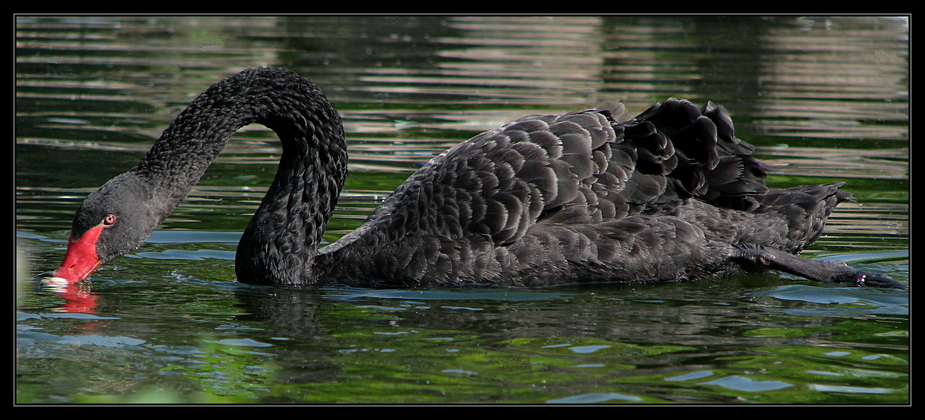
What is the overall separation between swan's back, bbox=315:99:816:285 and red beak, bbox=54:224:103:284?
138 cm

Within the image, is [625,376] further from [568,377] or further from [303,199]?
[303,199]

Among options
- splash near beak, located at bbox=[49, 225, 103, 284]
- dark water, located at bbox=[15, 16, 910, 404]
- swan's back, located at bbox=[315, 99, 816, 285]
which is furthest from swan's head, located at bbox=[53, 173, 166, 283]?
swan's back, located at bbox=[315, 99, 816, 285]

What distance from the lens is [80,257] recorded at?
21.2 feet

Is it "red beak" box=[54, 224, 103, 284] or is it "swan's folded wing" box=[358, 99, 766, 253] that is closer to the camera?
"red beak" box=[54, 224, 103, 284]

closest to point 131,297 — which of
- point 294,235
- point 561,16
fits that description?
point 294,235

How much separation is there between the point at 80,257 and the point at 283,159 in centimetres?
154

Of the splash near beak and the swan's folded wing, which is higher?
the swan's folded wing

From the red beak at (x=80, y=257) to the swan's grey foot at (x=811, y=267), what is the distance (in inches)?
150

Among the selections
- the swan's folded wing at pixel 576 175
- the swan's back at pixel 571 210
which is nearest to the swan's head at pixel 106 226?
the swan's back at pixel 571 210

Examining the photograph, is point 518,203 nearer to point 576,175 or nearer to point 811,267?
point 576,175

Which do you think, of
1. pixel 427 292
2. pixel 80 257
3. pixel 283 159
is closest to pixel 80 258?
pixel 80 257

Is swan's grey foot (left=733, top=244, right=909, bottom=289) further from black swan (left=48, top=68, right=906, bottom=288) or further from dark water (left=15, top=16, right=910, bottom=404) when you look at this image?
dark water (left=15, top=16, right=910, bottom=404)

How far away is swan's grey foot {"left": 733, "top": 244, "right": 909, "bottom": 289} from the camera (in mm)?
6953

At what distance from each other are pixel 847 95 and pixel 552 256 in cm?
1097
